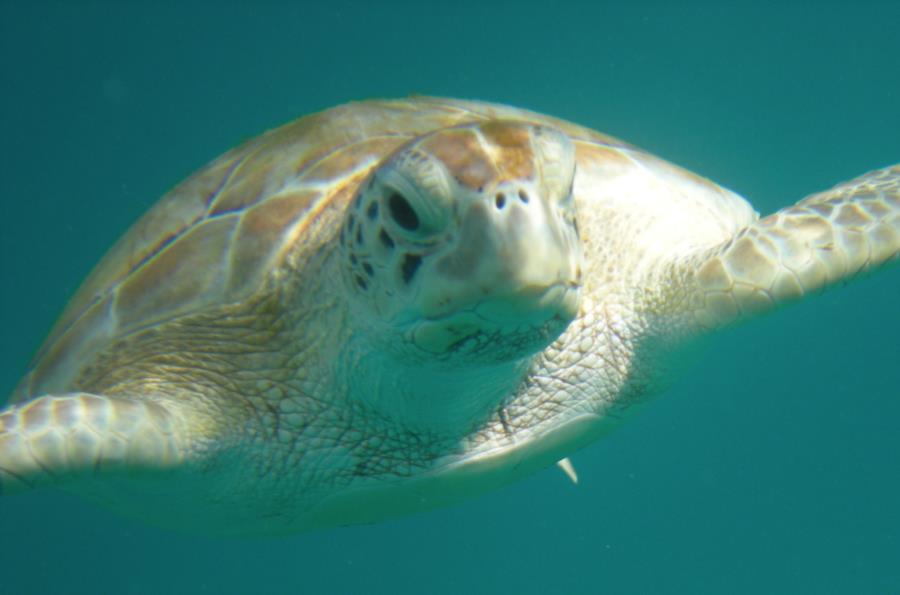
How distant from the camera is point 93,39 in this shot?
16344 millimetres

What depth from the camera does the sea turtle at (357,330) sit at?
1.79 meters

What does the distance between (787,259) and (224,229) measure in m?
2.07

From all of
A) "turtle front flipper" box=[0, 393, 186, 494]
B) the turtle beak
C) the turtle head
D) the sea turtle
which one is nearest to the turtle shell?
the sea turtle

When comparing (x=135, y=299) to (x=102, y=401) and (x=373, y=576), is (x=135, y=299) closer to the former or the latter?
(x=102, y=401)

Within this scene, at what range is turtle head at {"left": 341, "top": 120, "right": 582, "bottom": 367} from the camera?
4.88 feet

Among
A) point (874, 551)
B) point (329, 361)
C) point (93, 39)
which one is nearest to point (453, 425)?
point (329, 361)

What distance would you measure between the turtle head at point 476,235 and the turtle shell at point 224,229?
0.72 meters

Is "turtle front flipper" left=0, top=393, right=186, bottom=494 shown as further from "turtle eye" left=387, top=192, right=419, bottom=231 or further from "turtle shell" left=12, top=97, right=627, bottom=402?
"turtle eye" left=387, top=192, right=419, bottom=231

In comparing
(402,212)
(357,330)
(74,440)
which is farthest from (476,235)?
(74,440)

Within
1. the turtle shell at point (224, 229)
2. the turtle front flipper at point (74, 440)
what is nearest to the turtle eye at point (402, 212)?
the turtle shell at point (224, 229)

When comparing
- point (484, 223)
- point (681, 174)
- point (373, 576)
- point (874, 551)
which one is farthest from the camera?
point (874, 551)

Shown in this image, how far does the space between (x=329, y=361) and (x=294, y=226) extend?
0.50m

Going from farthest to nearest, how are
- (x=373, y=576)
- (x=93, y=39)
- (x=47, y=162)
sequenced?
1. (x=47, y=162)
2. (x=93, y=39)
3. (x=373, y=576)

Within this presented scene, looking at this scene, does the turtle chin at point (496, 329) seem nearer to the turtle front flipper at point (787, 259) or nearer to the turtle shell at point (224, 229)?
the turtle shell at point (224, 229)
